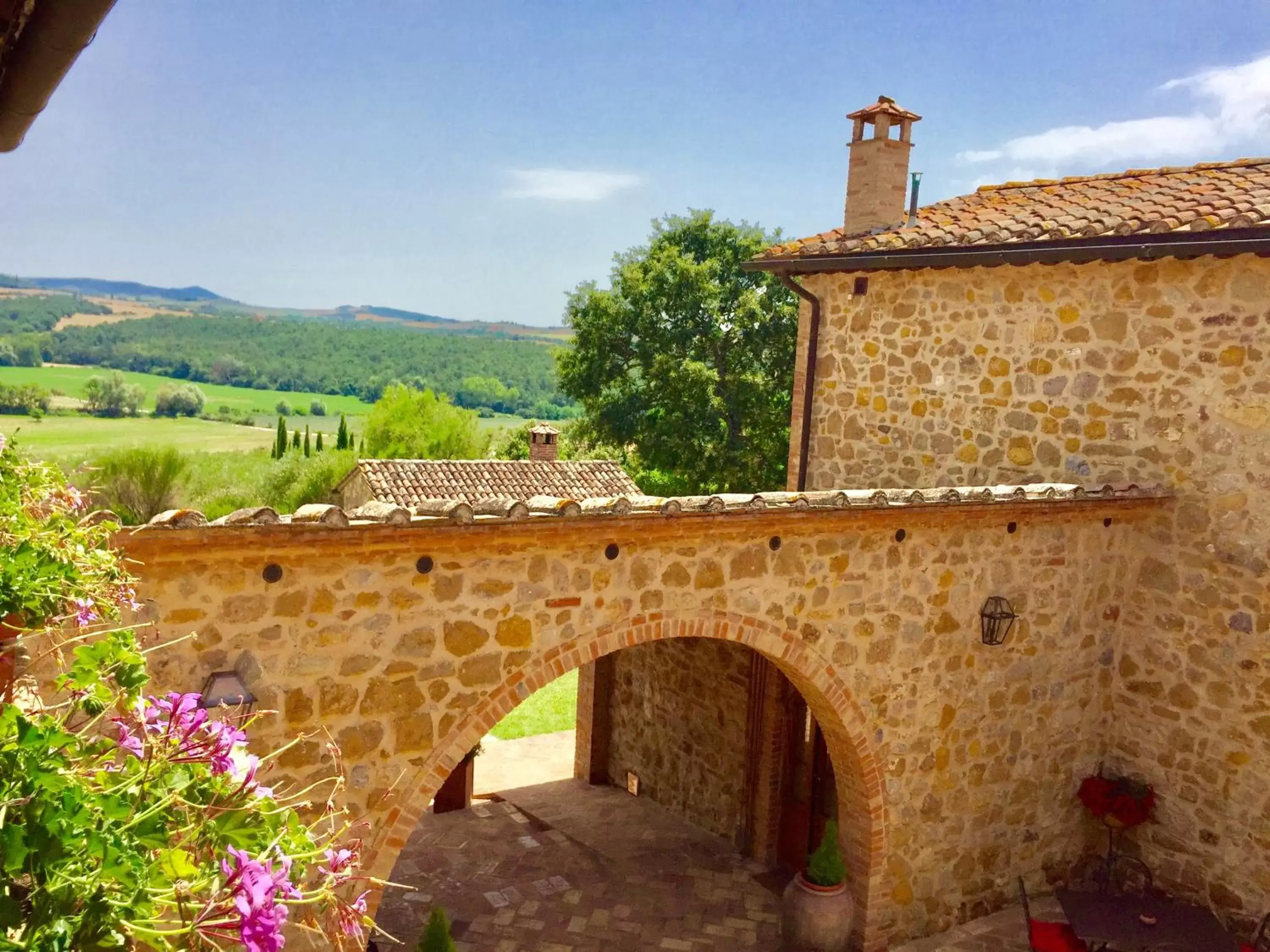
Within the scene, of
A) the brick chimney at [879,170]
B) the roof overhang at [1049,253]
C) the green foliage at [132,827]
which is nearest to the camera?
the green foliage at [132,827]

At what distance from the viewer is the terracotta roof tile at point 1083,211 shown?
7883 mm

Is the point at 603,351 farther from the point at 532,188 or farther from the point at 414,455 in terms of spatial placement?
the point at 532,188

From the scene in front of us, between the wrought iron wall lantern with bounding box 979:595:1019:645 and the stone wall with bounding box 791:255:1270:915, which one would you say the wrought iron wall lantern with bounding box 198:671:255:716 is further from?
the stone wall with bounding box 791:255:1270:915

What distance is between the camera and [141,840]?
148 cm

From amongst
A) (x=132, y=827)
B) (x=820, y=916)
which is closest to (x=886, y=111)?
(x=820, y=916)

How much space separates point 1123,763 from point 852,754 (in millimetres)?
3205

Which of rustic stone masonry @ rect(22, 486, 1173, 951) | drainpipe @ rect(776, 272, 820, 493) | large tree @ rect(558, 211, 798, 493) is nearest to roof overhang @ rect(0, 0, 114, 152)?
rustic stone masonry @ rect(22, 486, 1173, 951)

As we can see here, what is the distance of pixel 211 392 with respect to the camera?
82062 mm

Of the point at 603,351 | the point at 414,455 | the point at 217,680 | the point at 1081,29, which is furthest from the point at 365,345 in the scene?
the point at 217,680

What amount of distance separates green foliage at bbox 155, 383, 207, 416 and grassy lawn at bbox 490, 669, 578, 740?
183 feet

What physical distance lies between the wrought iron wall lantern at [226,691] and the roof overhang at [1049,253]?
736 cm

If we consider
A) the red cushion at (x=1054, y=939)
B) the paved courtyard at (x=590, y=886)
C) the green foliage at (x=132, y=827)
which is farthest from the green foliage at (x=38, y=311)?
the green foliage at (x=132, y=827)

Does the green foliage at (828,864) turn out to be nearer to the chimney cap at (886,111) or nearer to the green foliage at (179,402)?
the chimney cap at (886,111)

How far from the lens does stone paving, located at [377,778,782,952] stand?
26.9ft
